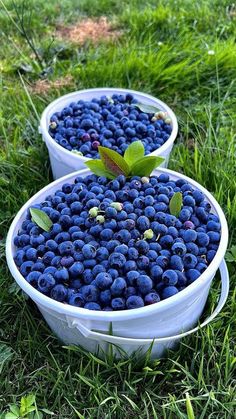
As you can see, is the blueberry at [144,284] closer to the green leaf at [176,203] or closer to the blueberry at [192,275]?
the blueberry at [192,275]

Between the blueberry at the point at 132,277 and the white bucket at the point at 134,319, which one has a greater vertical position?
the blueberry at the point at 132,277

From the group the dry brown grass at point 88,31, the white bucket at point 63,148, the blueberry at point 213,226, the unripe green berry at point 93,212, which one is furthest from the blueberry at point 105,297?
the dry brown grass at point 88,31

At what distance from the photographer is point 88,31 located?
2795 mm

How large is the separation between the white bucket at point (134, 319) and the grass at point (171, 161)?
0.15 ft

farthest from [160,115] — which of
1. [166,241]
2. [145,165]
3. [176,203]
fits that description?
[166,241]

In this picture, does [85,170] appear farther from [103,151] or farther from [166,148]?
[166,148]

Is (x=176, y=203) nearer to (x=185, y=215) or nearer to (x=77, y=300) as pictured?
(x=185, y=215)

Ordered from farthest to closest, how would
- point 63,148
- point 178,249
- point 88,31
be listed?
point 88,31, point 63,148, point 178,249

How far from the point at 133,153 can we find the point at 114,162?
2.2 inches

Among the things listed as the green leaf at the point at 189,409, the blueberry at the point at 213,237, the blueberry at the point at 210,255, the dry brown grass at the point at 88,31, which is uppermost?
the blueberry at the point at 213,237

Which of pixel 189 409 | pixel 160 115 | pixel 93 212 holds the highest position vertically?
pixel 93 212

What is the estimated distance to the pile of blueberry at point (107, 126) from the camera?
1750 millimetres

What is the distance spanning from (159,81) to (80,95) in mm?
451

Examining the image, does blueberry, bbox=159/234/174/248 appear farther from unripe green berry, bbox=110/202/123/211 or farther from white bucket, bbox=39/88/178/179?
white bucket, bbox=39/88/178/179
